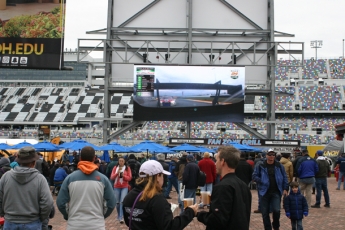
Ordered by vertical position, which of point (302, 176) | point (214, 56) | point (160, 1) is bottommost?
point (302, 176)

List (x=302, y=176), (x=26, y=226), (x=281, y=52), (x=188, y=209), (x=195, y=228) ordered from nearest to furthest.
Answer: (x=188, y=209) < (x=26, y=226) < (x=195, y=228) < (x=302, y=176) < (x=281, y=52)

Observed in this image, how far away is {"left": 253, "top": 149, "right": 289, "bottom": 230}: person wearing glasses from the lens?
991 centimetres

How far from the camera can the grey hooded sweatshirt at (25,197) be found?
576 centimetres

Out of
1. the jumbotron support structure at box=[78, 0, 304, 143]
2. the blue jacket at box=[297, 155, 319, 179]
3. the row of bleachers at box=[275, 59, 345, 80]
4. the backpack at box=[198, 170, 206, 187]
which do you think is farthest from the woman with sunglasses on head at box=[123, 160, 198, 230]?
the row of bleachers at box=[275, 59, 345, 80]

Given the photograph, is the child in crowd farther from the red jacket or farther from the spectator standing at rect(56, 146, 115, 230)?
the red jacket

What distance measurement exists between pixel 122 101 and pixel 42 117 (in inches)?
404

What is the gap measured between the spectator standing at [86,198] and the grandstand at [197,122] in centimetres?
4472

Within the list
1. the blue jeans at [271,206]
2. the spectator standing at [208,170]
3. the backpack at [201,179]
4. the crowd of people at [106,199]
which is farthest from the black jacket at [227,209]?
the spectator standing at [208,170]

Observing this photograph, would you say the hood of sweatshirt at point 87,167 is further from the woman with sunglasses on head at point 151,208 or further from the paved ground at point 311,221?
the paved ground at point 311,221

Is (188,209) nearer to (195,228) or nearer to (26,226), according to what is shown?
(26,226)

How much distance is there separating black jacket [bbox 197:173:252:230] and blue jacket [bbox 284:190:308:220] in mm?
4844

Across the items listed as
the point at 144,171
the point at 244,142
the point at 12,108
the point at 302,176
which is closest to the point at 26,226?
the point at 144,171

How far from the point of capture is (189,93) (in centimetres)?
2786

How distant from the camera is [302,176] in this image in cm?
1450
